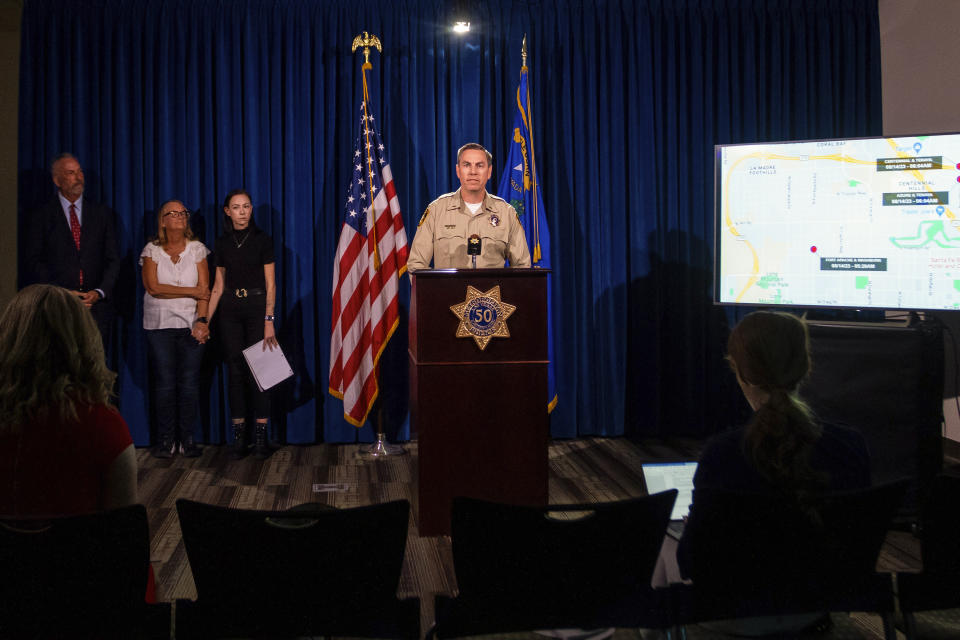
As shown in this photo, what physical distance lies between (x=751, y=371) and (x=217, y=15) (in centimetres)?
524

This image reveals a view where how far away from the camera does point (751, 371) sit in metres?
1.88

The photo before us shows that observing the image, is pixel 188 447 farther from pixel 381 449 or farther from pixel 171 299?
pixel 381 449

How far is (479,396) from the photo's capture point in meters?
3.59

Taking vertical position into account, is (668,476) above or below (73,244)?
below

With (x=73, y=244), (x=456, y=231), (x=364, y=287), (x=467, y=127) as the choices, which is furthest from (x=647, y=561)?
(x=73, y=244)

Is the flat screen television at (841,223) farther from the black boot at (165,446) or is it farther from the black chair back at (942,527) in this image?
the black boot at (165,446)

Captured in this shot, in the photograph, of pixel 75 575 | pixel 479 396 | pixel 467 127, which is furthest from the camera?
pixel 467 127

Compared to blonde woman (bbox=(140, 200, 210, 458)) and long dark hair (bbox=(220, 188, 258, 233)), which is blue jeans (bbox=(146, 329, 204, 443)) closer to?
blonde woman (bbox=(140, 200, 210, 458))

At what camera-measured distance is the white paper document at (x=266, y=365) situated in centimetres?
526

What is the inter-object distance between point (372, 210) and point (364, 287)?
1.74ft

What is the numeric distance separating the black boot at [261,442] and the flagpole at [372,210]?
0.66 metres

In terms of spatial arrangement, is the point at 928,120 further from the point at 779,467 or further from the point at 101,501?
the point at 101,501

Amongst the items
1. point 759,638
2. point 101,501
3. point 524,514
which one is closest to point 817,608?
point 759,638

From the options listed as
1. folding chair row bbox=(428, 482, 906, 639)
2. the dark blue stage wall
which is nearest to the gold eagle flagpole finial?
the dark blue stage wall
